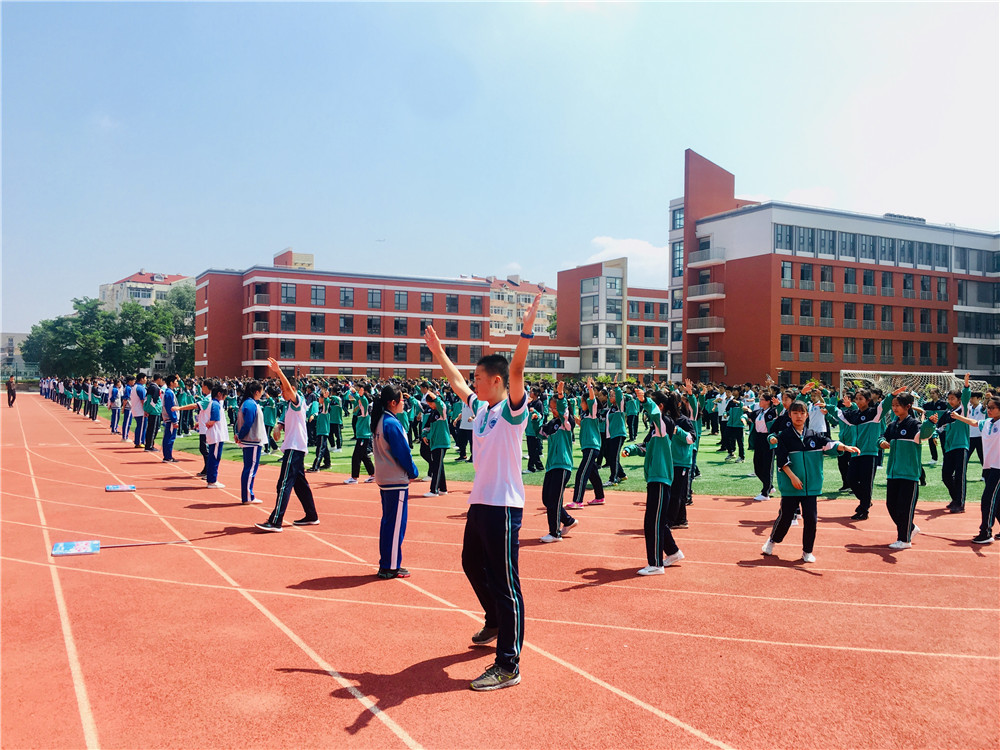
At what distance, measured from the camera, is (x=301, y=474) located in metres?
9.38

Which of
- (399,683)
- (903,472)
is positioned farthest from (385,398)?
(903,472)

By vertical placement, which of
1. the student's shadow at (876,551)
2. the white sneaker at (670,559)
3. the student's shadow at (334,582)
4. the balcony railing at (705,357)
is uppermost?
the balcony railing at (705,357)

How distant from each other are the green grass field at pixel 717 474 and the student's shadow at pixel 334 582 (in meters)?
7.44

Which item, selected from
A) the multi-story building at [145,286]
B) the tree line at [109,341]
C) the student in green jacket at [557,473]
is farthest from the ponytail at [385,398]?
the multi-story building at [145,286]

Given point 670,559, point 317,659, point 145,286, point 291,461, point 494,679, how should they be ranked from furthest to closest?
1. point 145,286
2. point 291,461
3. point 670,559
4. point 317,659
5. point 494,679

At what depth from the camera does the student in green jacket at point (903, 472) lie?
848 centimetres

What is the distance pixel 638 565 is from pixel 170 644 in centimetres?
492

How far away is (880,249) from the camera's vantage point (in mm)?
49188

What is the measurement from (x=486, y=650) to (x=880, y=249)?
53651 mm

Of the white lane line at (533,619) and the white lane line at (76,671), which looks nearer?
the white lane line at (76,671)

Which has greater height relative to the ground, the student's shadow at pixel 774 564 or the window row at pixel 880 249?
the window row at pixel 880 249

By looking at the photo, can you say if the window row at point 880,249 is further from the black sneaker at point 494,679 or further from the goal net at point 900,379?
the black sneaker at point 494,679

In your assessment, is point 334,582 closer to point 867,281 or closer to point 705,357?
point 705,357

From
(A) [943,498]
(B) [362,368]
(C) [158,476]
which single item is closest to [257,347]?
(B) [362,368]
